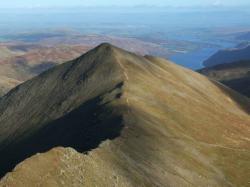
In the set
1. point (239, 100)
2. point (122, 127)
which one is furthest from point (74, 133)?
point (239, 100)

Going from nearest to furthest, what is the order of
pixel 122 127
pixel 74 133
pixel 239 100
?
pixel 122 127 → pixel 74 133 → pixel 239 100

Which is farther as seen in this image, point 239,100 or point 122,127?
point 239,100

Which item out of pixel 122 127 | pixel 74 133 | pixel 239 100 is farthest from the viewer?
Result: pixel 239 100

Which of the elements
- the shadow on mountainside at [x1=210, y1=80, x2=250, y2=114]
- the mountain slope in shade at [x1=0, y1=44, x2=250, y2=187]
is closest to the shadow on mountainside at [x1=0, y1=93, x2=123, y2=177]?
→ the mountain slope in shade at [x1=0, y1=44, x2=250, y2=187]

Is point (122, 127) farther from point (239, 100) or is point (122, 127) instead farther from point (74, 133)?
point (239, 100)

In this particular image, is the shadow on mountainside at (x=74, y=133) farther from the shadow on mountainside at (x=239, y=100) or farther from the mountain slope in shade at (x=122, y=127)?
the shadow on mountainside at (x=239, y=100)

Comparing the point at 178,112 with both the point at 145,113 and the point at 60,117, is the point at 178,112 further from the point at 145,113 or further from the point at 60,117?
the point at 60,117

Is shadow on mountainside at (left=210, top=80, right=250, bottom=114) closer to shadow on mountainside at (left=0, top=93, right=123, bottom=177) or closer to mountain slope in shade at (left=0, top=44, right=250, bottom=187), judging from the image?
mountain slope in shade at (left=0, top=44, right=250, bottom=187)

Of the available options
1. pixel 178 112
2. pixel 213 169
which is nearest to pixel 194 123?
pixel 178 112
